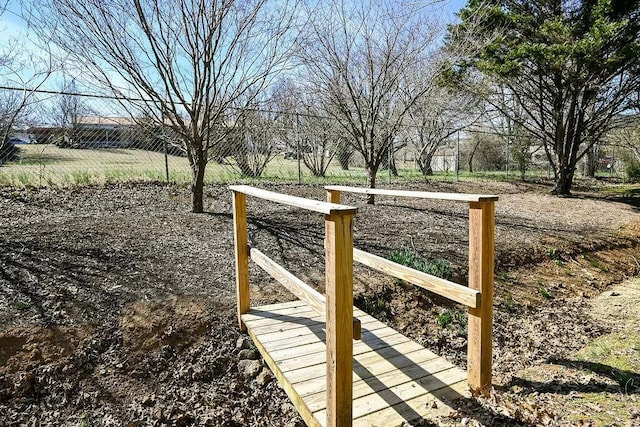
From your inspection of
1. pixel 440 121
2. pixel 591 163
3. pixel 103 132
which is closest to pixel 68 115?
pixel 103 132

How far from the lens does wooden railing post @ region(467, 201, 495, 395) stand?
92.0 inches

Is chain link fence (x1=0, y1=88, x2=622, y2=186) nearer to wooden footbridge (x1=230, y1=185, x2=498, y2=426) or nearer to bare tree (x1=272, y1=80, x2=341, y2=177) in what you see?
bare tree (x1=272, y1=80, x2=341, y2=177)

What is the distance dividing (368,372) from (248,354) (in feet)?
3.26

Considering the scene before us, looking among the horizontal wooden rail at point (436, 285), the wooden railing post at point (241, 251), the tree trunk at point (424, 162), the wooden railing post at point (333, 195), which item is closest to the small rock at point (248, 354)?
the wooden railing post at point (241, 251)

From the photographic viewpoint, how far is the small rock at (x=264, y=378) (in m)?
2.87

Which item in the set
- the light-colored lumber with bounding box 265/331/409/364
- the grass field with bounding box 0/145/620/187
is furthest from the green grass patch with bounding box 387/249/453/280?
the grass field with bounding box 0/145/620/187

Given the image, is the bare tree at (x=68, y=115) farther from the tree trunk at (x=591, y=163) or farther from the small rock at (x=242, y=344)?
the tree trunk at (x=591, y=163)

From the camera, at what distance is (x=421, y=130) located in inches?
547

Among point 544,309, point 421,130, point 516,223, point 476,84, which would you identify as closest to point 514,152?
point 421,130

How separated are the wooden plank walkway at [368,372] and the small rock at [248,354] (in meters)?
0.12

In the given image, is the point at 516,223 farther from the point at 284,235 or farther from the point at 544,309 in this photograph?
the point at 284,235

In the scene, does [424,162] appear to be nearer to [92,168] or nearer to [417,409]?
[92,168]

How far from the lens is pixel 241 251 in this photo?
3416 mm

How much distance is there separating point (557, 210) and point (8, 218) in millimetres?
9964
